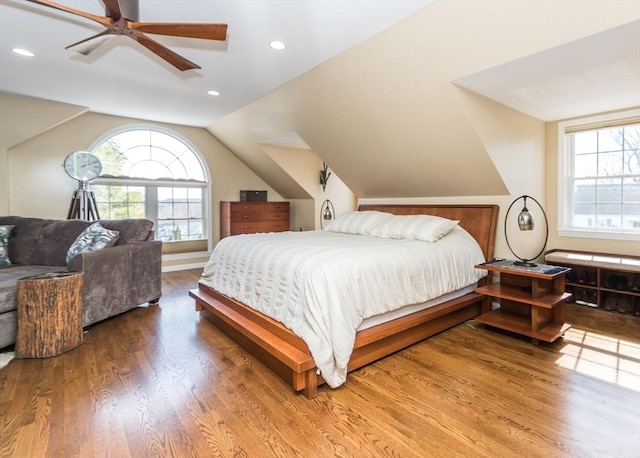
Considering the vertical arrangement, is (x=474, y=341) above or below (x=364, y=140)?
below

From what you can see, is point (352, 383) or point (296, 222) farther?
point (296, 222)

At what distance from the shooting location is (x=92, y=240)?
3.09m

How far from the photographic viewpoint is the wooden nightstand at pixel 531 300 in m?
2.55

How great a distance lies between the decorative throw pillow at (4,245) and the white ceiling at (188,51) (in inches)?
65.3

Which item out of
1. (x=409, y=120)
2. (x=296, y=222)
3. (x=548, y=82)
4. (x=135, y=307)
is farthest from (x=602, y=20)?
(x=296, y=222)

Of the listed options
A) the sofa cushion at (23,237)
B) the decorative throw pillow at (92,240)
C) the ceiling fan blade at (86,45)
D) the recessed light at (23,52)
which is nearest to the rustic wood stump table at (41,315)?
the decorative throw pillow at (92,240)

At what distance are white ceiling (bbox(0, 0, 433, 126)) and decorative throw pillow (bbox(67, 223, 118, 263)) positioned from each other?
5.42 ft

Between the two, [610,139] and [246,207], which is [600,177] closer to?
[610,139]

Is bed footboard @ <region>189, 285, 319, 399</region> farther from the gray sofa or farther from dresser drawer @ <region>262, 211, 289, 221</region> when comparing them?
dresser drawer @ <region>262, 211, 289, 221</region>

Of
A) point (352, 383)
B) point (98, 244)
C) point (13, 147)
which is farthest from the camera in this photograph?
point (13, 147)

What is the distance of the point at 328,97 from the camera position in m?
3.58

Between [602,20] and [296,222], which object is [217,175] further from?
[602,20]

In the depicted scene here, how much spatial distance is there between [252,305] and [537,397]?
1.91m

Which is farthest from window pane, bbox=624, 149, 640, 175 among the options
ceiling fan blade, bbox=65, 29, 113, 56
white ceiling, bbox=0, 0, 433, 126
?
ceiling fan blade, bbox=65, 29, 113, 56
